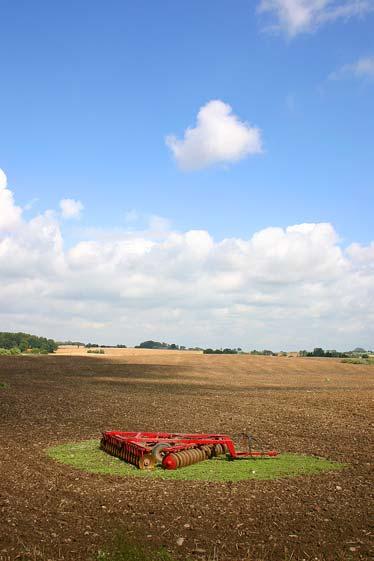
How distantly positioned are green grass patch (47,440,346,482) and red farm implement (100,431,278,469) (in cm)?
15

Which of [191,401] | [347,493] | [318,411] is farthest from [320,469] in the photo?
[191,401]

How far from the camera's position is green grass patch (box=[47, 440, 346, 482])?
11.5 meters

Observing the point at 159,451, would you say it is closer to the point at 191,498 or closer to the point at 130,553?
the point at 191,498

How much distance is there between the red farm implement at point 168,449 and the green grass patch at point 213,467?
15cm

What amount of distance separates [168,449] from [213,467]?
3.72 feet

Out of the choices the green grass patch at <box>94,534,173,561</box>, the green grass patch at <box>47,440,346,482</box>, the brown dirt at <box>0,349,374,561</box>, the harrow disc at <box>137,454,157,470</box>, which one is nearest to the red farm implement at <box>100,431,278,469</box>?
the harrow disc at <box>137,454,157,470</box>

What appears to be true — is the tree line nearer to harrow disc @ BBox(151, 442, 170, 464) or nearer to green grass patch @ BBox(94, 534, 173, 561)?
harrow disc @ BBox(151, 442, 170, 464)

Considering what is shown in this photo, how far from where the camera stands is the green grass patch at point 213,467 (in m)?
11.5

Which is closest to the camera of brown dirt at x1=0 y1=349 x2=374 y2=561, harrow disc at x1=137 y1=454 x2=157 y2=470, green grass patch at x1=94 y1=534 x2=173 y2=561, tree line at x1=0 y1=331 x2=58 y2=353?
green grass patch at x1=94 y1=534 x2=173 y2=561

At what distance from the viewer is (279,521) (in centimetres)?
864

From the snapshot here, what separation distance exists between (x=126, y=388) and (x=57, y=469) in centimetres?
1996

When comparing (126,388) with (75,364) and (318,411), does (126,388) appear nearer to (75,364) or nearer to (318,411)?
(318,411)

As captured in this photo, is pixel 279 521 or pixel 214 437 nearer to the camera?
pixel 279 521

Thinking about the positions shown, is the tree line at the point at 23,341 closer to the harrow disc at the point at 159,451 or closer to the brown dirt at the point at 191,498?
the brown dirt at the point at 191,498
